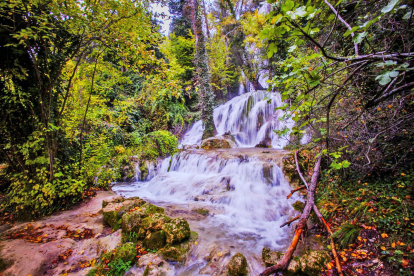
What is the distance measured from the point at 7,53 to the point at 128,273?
465 centimetres

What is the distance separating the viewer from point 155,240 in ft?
9.91

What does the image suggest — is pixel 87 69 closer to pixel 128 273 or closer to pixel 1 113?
pixel 1 113

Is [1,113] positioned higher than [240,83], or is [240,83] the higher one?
[240,83]

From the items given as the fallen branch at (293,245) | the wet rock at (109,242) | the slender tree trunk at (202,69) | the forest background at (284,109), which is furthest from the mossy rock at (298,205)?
the slender tree trunk at (202,69)

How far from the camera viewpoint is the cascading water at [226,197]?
10.9 feet

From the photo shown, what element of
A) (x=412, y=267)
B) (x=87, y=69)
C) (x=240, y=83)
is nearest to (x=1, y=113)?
(x=87, y=69)

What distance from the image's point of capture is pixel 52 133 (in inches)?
160

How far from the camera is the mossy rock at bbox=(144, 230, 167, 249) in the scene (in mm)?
3000

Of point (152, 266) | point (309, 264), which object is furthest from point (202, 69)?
point (309, 264)

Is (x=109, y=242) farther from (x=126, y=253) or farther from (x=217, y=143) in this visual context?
(x=217, y=143)

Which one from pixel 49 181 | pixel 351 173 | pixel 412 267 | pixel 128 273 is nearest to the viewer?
pixel 412 267

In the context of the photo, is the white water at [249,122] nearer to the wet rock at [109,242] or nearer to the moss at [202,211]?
the moss at [202,211]

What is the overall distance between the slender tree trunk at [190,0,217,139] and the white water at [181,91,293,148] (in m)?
1.61

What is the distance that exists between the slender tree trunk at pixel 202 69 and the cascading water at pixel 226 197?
→ 3129 millimetres
